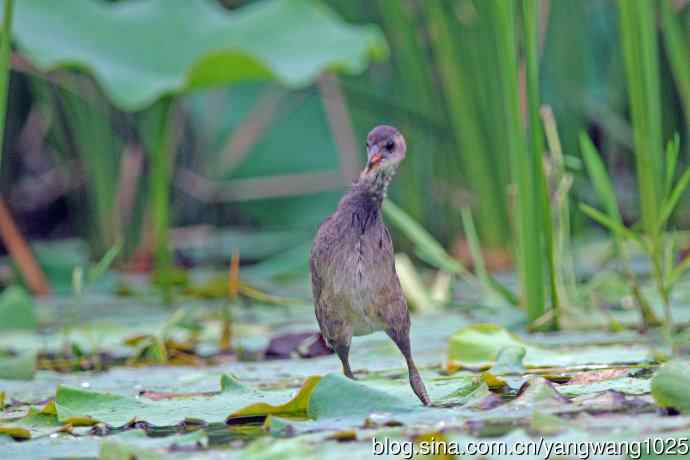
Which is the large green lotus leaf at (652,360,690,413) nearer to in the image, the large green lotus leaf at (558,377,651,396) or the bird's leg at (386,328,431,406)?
the large green lotus leaf at (558,377,651,396)

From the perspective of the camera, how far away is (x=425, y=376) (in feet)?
9.69

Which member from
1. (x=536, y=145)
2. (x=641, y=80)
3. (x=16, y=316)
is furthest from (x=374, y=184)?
(x=16, y=316)

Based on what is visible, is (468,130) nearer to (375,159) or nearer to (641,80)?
(641,80)

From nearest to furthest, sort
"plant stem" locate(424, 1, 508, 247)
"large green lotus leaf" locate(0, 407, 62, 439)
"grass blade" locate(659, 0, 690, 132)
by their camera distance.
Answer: "large green lotus leaf" locate(0, 407, 62, 439)
"grass blade" locate(659, 0, 690, 132)
"plant stem" locate(424, 1, 508, 247)

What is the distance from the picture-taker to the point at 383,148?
238 cm

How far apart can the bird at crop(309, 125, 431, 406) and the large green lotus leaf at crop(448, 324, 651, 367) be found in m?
0.67

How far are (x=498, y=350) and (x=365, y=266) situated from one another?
0.81 meters

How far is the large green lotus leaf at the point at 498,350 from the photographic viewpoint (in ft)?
9.92

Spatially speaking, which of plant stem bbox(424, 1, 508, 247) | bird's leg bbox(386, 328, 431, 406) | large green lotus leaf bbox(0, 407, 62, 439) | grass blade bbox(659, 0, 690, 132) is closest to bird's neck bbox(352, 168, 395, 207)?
bird's leg bbox(386, 328, 431, 406)

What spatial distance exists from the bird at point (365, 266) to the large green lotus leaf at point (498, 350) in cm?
67

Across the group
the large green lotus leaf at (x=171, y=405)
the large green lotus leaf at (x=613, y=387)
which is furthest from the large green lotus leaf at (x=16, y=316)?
the large green lotus leaf at (x=613, y=387)

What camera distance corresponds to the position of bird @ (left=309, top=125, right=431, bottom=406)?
2406 millimetres

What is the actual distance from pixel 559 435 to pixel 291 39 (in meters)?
4.40

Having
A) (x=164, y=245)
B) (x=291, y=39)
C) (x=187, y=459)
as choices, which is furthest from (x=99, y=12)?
(x=187, y=459)
